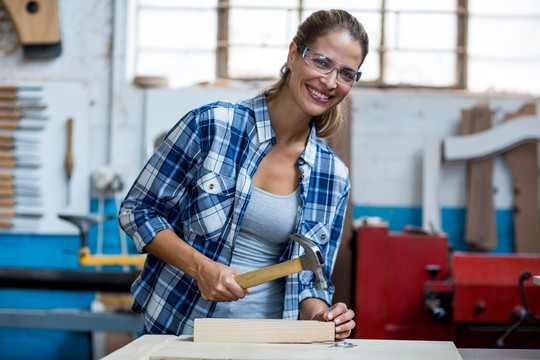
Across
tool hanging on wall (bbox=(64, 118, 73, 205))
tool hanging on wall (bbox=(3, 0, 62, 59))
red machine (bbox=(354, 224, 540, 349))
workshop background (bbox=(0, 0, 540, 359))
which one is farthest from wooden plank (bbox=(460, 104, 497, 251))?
tool hanging on wall (bbox=(3, 0, 62, 59))

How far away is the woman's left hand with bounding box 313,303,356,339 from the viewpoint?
1.25m

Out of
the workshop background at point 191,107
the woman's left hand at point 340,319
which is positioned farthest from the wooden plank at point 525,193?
the woman's left hand at point 340,319

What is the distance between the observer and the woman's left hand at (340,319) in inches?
49.1

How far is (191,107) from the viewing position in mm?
3721

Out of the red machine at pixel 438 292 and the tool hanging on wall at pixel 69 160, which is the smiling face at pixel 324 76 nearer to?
the red machine at pixel 438 292

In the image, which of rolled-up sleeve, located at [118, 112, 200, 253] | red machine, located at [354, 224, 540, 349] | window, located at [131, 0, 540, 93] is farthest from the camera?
window, located at [131, 0, 540, 93]

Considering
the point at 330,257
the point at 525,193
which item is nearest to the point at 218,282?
the point at 330,257

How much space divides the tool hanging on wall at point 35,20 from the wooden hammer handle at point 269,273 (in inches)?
116

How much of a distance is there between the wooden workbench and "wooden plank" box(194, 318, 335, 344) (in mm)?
26

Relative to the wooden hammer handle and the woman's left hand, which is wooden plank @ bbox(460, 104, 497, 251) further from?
the wooden hammer handle

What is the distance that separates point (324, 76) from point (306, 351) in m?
0.64

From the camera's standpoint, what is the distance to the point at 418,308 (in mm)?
2525

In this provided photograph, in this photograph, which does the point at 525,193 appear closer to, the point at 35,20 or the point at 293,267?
the point at 293,267

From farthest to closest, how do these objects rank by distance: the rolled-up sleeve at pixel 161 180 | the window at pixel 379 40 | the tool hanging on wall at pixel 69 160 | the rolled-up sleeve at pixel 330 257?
1. the window at pixel 379 40
2. the tool hanging on wall at pixel 69 160
3. the rolled-up sleeve at pixel 330 257
4. the rolled-up sleeve at pixel 161 180
